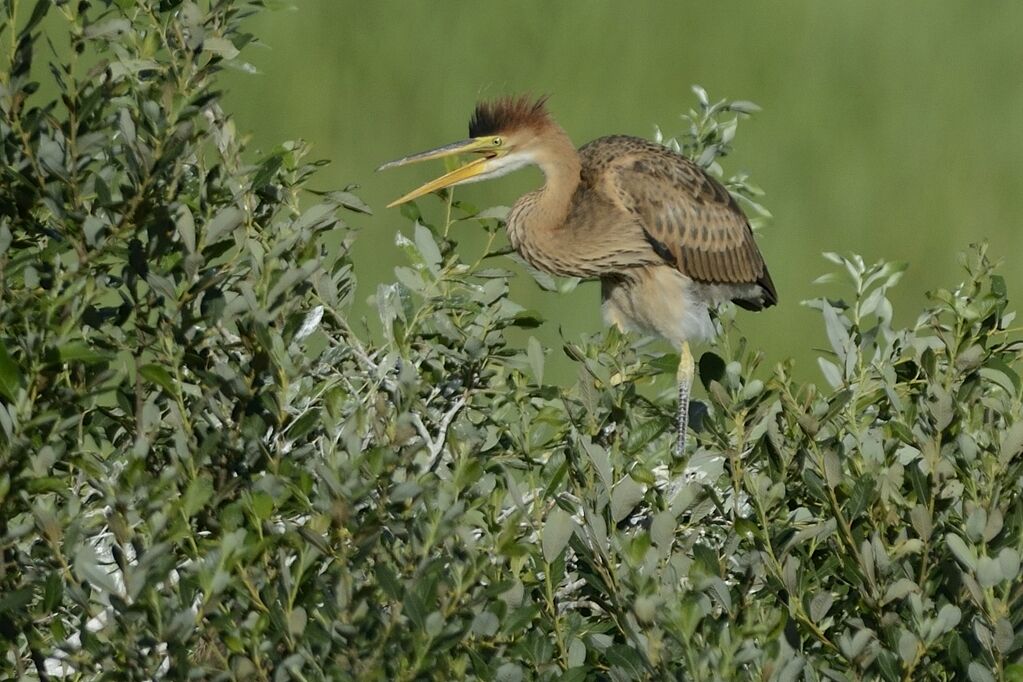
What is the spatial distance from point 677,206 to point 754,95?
272 centimetres

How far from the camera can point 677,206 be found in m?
4.42

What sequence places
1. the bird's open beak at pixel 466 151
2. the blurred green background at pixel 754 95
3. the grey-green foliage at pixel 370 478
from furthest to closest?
the blurred green background at pixel 754 95 < the bird's open beak at pixel 466 151 < the grey-green foliage at pixel 370 478

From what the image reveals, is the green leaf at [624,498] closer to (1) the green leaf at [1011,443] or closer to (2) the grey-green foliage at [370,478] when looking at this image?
(2) the grey-green foliage at [370,478]

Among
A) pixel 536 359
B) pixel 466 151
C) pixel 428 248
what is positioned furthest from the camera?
pixel 466 151

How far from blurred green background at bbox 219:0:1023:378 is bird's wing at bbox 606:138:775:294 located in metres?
1.44

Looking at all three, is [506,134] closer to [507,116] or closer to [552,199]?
[507,116]

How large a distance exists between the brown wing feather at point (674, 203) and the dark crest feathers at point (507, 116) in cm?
26

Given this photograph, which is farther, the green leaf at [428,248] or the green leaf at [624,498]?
the green leaf at [428,248]

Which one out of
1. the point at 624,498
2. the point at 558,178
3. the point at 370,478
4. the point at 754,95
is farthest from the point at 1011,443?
the point at 754,95

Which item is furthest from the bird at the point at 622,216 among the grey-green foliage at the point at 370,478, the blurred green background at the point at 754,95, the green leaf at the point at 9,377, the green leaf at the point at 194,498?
the green leaf at the point at 194,498

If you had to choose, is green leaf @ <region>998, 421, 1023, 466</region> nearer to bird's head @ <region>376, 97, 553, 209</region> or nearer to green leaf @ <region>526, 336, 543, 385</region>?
green leaf @ <region>526, 336, 543, 385</region>

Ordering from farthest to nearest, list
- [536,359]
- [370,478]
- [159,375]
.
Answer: [536,359] → [159,375] → [370,478]

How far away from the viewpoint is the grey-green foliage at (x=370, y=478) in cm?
171

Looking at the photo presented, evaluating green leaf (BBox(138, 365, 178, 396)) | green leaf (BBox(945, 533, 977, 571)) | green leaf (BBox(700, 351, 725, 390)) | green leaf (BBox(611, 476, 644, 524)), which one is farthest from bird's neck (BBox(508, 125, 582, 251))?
green leaf (BBox(945, 533, 977, 571))
